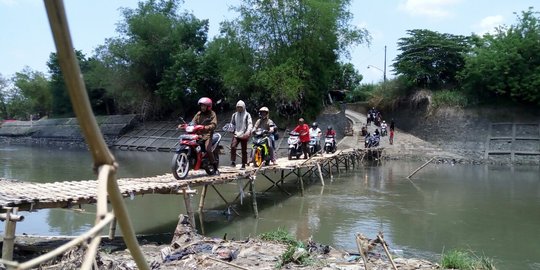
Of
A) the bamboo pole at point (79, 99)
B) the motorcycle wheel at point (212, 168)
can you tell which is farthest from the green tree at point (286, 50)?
the bamboo pole at point (79, 99)

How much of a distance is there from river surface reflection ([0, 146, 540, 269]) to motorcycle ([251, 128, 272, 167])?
119cm

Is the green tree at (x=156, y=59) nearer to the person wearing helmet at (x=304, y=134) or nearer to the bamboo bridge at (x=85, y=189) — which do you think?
the person wearing helmet at (x=304, y=134)

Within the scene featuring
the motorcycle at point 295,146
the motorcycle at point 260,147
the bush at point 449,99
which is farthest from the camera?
the bush at point 449,99

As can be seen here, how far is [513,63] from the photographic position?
82.0ft

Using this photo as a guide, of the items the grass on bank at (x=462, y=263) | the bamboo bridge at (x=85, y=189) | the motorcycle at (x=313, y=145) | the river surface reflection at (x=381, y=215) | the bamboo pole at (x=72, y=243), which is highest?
the bamboo pole at (x=72, y=243)

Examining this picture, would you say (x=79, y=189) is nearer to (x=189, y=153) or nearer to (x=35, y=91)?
(x=189, y=153)

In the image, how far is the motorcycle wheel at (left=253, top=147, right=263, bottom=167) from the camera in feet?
38.4

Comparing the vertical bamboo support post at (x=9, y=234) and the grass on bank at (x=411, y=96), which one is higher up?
the grass on bank at (x=411, y=96)

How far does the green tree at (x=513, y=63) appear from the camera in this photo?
24.8m

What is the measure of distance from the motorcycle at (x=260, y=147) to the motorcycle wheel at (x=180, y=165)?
3027 millimetres

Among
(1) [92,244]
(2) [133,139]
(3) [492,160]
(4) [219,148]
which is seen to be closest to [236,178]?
(4) [219,148]

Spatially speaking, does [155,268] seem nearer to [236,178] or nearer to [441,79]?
[236,178]

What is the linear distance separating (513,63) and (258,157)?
19002 millimetres

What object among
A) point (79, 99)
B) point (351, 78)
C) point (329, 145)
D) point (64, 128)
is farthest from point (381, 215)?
point (351, 78)
